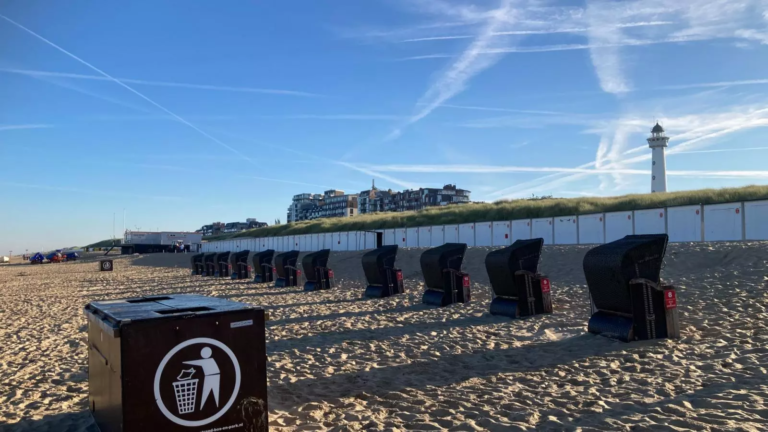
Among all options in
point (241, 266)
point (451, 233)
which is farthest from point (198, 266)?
point (451, 233)

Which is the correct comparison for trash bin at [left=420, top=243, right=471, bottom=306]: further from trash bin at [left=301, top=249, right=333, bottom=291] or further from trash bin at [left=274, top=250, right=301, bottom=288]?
trash bin at [left=274, top=250, right=301, bottom=288]

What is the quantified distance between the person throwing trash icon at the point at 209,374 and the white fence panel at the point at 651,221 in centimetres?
2457

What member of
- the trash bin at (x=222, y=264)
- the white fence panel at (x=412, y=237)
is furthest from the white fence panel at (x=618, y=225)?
the trash bin at (x=222, y=264)

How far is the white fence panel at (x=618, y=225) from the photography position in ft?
84.9

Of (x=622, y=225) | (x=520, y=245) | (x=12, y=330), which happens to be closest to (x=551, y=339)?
(x=520, y=245)

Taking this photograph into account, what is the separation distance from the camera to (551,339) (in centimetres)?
887

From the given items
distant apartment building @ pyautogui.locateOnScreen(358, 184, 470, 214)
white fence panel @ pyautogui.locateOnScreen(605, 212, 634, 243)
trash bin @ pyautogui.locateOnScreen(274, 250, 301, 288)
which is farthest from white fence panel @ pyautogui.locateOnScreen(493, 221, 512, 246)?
distant apartment building @ pyautogui.locateOnScreen(358, 184, 470, 214)

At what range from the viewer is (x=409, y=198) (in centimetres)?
14950

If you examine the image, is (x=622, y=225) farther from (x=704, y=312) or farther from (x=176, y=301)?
(x=176, y=301)

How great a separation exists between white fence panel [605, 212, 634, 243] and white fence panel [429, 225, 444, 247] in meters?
11.5

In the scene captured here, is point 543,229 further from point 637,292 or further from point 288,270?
point 637,292

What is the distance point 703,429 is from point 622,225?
76.7 feet

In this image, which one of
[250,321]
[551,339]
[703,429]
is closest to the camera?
[250,321]

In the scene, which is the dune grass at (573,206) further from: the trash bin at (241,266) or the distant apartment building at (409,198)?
the distant apartment building at (409,198)
